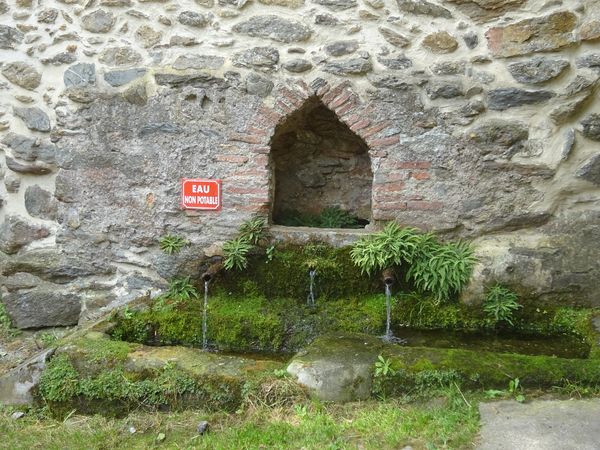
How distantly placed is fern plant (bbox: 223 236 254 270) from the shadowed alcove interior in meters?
0.72

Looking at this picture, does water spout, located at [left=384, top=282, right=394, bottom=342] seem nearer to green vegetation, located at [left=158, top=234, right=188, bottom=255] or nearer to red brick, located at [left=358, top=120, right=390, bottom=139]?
red brick, located at [left=358, top=120, right=390, bottom=139]

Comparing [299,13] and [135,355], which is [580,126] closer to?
[299,13]

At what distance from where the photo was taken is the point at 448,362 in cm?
316

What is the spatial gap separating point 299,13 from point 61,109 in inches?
86.8

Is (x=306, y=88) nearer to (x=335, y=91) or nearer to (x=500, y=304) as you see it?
(x=335, y=91)

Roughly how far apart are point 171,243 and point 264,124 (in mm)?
1287

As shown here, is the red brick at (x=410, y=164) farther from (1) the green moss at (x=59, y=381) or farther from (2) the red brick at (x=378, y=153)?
(1) the green moss at (x=59, y=381)

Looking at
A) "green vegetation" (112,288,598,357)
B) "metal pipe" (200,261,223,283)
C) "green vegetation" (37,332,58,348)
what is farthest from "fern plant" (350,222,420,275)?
"green vegetation" (37,332,58,348)

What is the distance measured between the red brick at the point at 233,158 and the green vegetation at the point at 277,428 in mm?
2142

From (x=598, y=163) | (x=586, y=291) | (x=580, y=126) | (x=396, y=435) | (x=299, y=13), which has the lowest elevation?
(x=396, y=435)

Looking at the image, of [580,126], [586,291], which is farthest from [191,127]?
[586,291]

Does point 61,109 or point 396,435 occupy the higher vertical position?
point 61,109

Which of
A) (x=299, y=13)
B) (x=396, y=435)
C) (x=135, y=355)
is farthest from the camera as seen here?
(x=299, y=13)

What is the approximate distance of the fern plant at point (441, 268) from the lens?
425 centimetres
